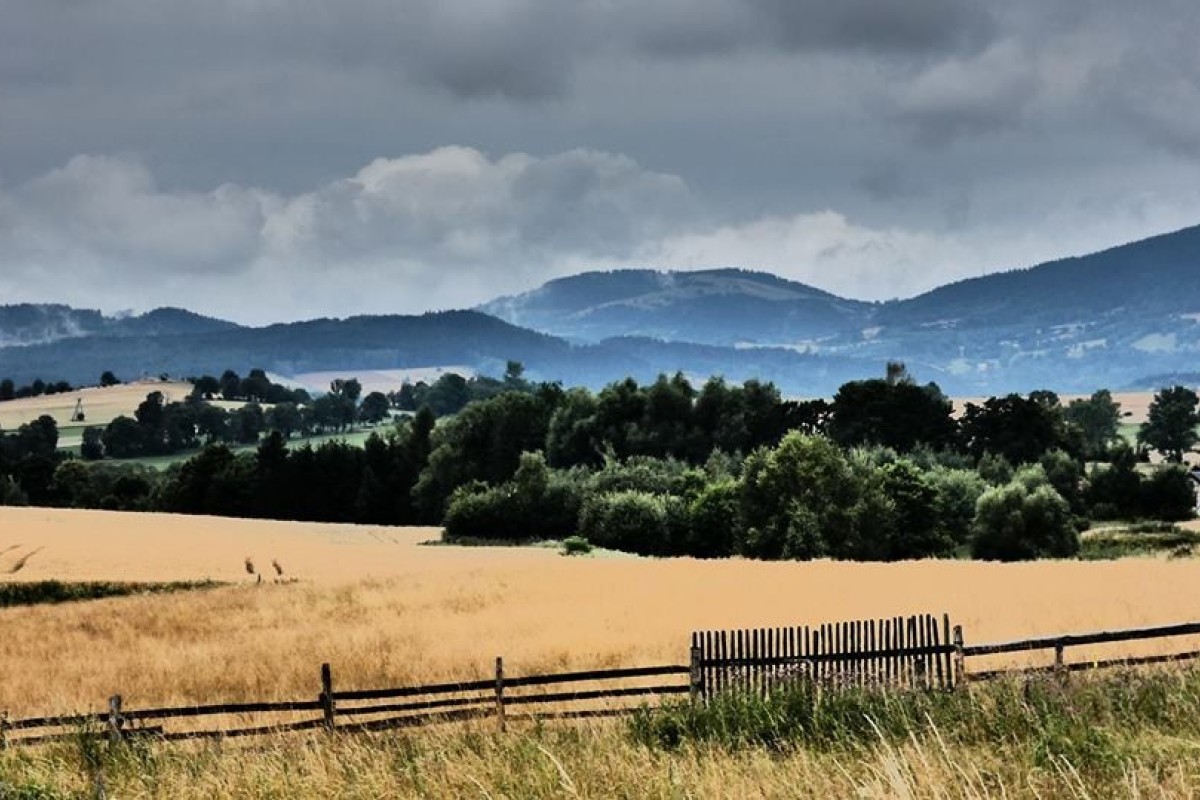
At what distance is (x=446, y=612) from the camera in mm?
44625

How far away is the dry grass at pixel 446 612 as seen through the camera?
3206 cm

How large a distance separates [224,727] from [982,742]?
59.0 feet

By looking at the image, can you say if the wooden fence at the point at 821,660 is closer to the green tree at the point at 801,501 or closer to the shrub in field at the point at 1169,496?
the green tree at the point at 801,501

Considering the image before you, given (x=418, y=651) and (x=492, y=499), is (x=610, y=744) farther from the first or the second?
(x=492, y=499)

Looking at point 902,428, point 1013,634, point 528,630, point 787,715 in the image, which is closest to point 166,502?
point 902,428

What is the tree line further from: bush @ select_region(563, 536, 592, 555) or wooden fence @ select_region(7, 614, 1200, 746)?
wooden fence @ select_region(7, 614, 1200, 746)

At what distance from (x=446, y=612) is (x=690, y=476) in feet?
223

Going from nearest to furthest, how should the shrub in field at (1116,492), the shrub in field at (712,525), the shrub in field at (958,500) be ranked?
1. the shrub in field at (712,525)
2. the shrub in field at (958,500)
3. the shrub in field at (1116,492)

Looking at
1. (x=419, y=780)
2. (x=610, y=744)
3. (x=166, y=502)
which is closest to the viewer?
(x=419, y=780)

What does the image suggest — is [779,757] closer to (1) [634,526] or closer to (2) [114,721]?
(2) [114,721]

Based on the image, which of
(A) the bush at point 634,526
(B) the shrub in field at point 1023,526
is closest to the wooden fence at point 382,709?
(A) the bush at point 634,526

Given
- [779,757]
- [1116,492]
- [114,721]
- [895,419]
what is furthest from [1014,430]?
[779,757]

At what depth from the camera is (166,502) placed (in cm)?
13638

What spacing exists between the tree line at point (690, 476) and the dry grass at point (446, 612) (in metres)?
30.7
